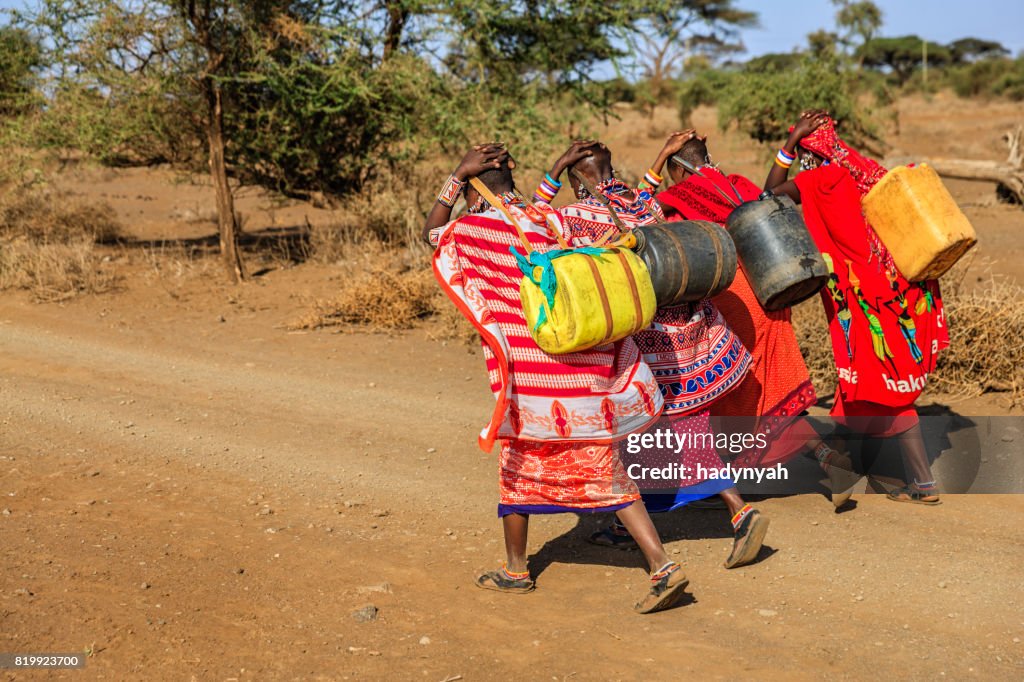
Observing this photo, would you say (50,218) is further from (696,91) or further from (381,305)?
(696,91)

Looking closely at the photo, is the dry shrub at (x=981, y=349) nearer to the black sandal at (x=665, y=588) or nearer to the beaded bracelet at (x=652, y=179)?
the beaded bracelet at (x=652, y=179)

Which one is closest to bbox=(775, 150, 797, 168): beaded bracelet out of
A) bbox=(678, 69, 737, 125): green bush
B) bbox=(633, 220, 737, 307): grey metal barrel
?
bbox=(633, 220, 737, 307): grey metal barrel

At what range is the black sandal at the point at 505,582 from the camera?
3.86 m

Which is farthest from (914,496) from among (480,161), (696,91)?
(696,91)

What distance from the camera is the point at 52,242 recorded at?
436 inches

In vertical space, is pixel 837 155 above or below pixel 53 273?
above

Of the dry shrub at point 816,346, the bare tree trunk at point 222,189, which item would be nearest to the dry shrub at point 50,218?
the bare tree trunk at point 222,189

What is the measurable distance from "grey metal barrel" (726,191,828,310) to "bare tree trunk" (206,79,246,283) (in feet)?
21.3

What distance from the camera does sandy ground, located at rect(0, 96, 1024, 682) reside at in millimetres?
3359

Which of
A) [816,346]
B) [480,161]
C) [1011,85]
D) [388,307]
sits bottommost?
[816,346]

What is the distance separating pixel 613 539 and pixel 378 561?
984 millimetres

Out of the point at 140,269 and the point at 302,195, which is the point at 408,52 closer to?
the point at 302,195

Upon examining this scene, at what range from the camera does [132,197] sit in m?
16.7

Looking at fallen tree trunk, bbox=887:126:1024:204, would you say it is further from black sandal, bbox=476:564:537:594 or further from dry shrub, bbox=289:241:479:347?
black sandal, bbox=476:564:537:594
